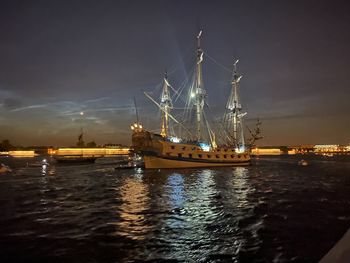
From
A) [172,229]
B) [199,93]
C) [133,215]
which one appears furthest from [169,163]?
[172,229]

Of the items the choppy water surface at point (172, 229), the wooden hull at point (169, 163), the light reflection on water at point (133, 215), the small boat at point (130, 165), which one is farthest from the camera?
the small boat at point (130, 165)

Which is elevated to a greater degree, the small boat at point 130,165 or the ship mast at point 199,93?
the ship mast at point 199,93

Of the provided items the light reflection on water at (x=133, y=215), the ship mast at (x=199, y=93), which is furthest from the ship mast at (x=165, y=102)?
the light reflection on water at (x=133, y=215)

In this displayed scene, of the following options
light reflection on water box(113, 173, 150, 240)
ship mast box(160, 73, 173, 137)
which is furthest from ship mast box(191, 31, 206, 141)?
light reflection on water box(113, 173, 150, 240)

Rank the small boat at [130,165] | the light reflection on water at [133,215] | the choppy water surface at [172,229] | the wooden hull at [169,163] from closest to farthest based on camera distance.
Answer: the choppy water surface at [172,229], the light reflection on water at [133,215], the wooden hull at [169,163], the small boat at [130,165]

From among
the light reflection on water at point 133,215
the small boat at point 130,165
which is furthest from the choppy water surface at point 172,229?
the small boat at point 130,165

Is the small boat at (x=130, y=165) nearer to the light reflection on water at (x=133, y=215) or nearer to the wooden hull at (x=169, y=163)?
the wooden hull at (x=169, y=163)

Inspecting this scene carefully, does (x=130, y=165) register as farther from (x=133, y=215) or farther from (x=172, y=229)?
(x=172, y=229)

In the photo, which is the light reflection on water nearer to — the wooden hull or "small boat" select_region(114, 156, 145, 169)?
the wooden hull

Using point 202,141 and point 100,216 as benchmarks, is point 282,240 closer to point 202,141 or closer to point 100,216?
point 100,216

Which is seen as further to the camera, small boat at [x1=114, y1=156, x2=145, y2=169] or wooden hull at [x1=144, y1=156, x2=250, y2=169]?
small boat at [x1=114, y1=156, x2=145, y2=169]

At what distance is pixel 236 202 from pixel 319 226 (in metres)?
11.8

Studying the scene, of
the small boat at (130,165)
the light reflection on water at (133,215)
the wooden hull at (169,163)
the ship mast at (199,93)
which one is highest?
the ship mast at (199,93)

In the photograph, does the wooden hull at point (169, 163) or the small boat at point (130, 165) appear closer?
the wooden hull at point (169, 163)
